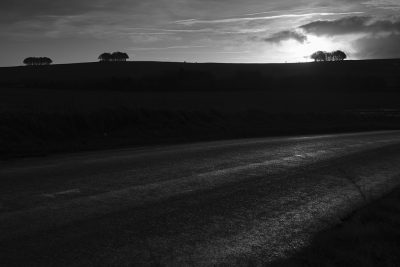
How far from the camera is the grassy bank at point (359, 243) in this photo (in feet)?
17.5

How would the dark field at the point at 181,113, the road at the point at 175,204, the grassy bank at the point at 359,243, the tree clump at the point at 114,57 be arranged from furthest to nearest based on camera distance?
the tree clump at the point at 114,57 → the dark field at the point at 181,113 → the road at the point at 175,204 → the grassy bank at the point at 359,243

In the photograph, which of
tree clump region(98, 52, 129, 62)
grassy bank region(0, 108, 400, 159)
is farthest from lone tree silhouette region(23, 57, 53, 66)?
grassy bank region(0, 108, 400, 159)

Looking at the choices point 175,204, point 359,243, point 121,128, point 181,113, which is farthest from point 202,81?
point 359,243

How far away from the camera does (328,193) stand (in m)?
8.77

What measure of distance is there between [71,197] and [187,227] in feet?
7.76

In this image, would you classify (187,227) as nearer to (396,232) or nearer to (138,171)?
(396,232)

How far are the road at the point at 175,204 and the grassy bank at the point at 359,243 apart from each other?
26 centimetres

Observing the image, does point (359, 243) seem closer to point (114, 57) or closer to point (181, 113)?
point (181, 113)

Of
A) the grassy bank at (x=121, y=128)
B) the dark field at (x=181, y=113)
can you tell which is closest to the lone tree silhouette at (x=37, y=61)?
the dark field at (x=181, y=113)

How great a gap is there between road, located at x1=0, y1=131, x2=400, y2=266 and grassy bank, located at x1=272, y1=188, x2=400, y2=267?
259mm

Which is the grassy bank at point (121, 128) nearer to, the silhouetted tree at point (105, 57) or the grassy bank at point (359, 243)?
the grassy bank at point (359, 243)

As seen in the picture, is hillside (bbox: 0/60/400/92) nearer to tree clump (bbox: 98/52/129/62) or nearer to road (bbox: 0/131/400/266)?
tree clump (bbox: 98/52/129/62)

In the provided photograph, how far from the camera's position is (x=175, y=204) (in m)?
7.57

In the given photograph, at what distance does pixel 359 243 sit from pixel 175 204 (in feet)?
9.48
